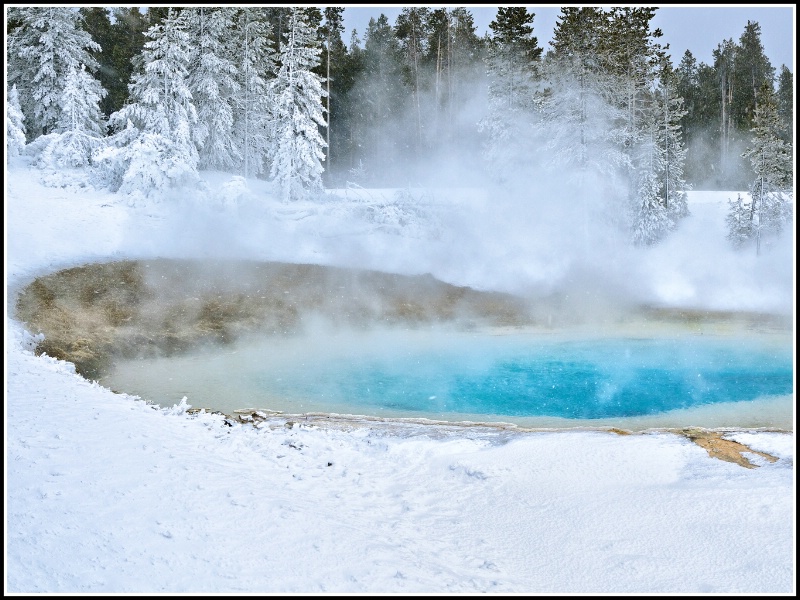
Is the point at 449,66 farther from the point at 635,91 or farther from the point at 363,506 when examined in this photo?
the point at 363,506

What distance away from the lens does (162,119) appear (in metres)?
26.4

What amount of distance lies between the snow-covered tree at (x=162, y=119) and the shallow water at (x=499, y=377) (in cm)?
1197

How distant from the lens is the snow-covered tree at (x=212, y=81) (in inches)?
1153

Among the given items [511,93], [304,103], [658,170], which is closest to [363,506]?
[304,103]

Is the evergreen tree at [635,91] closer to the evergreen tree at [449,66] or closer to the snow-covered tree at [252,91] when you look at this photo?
the evergreen tree at [449,66]

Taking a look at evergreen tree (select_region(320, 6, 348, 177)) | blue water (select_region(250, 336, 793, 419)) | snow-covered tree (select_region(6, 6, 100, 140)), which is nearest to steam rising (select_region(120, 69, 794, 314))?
blue water (select_region(250, 336, 793, 419))

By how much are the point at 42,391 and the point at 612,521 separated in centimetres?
880

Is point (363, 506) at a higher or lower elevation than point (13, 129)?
lower

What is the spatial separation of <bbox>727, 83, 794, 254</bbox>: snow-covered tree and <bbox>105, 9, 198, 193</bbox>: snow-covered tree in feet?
79.9

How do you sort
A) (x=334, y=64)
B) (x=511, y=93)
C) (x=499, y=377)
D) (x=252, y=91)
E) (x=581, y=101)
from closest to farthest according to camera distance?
(x=499, y=377)
(x=581, y=101)
(x=511, y=93)
(x=252, y=91)
(x=334, y=64)

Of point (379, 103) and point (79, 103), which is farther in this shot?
point (379, 103)

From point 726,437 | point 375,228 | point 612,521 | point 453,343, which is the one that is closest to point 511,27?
point 375,228

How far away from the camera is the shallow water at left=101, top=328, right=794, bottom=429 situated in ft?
39.7

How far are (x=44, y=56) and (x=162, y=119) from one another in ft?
24.0
